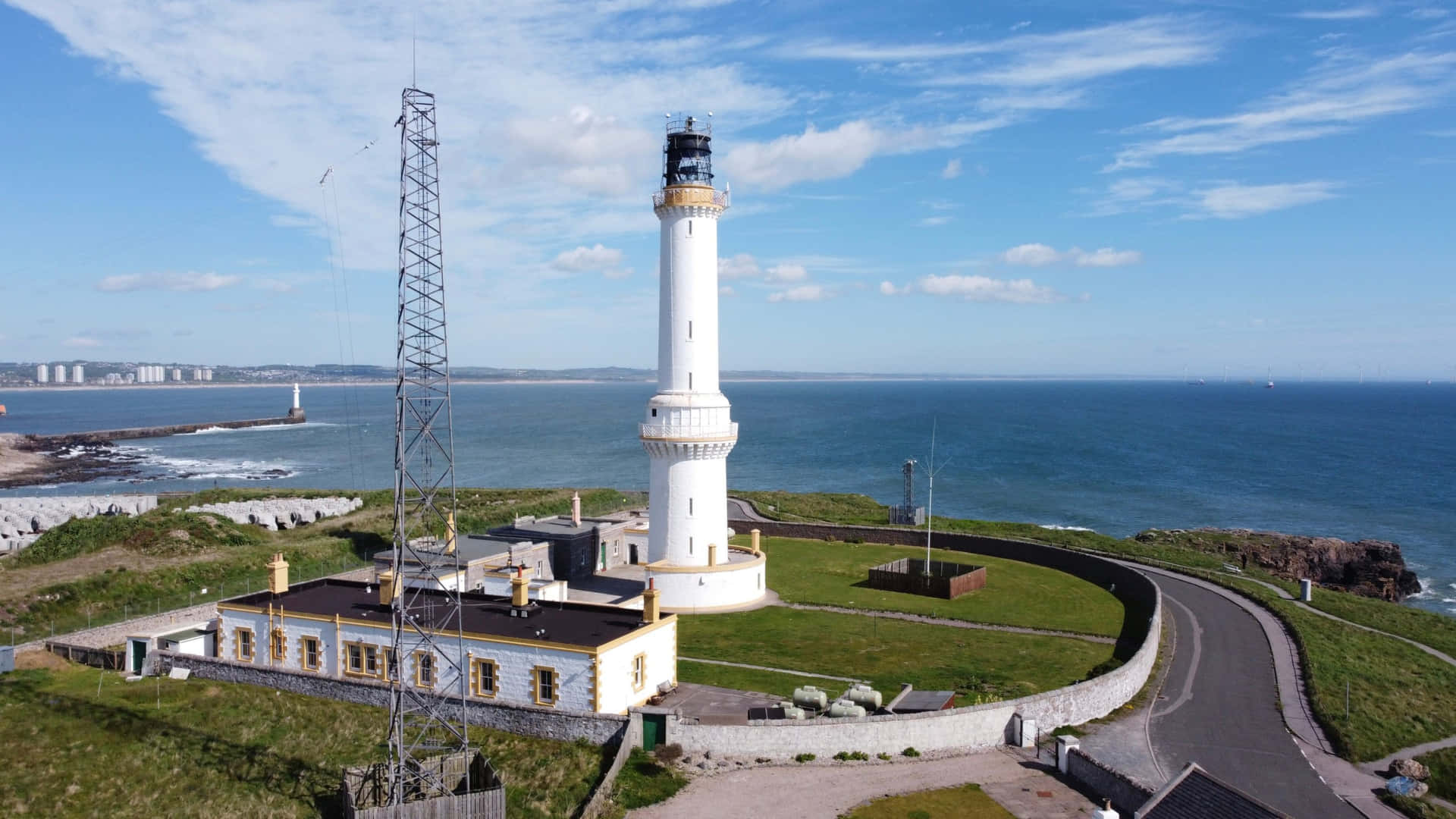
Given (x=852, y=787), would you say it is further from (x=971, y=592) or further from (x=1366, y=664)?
(x=1366, y=664)

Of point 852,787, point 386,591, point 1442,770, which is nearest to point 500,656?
point 386,591

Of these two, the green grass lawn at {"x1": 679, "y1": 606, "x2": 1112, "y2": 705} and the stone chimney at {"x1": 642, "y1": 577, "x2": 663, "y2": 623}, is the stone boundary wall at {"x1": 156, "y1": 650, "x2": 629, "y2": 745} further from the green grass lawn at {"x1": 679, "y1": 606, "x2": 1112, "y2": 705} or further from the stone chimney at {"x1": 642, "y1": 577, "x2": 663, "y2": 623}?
the green grass lawn at {"x1": 679, "y1": 606, "x2": 1112, "y2": 705}

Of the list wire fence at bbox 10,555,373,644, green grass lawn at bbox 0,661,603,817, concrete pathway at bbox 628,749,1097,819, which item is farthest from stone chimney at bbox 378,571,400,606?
concrete pathway at bbox 628,749,1097,819

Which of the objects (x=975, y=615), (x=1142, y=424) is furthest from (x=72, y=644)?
(x=1142, y=424)

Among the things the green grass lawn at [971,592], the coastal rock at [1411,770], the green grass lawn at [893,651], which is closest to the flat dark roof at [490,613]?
the green grass lawn at [893,651]

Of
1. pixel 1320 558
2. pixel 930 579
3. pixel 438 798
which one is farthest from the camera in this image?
pixel 1320 558
